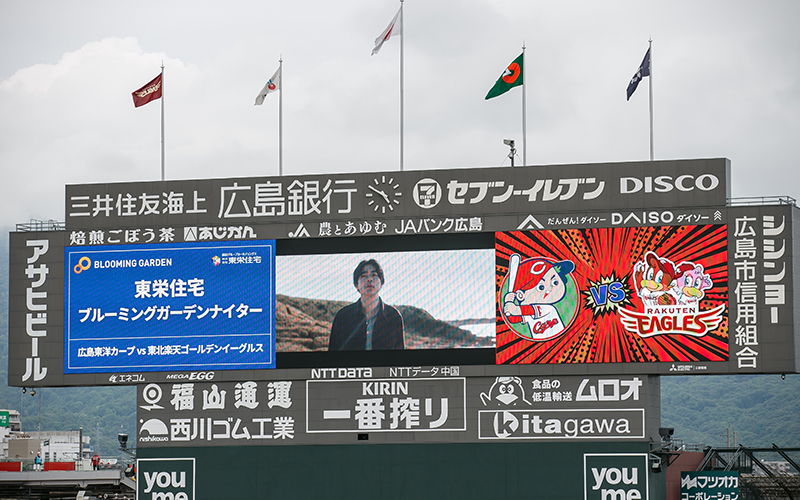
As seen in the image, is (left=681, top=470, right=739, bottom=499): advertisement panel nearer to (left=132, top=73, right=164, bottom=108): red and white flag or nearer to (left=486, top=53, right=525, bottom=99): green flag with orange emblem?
(left=486, top=53, right=525, bottom=99): green flag with orange emblem

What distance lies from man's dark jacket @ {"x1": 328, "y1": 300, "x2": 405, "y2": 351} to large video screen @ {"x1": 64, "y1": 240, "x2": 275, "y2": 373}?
178 centimetres

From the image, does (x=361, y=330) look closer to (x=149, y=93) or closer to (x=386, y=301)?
(x=386, y=301)

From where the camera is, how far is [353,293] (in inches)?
1196

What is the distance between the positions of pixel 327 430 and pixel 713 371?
395 inches

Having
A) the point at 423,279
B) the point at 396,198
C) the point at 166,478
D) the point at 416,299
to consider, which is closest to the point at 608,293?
the point at 423,279

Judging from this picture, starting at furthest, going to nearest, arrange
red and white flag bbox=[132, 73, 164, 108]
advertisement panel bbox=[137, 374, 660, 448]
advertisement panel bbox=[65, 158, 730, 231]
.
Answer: red and white flag bbox=[132, 73, 164, 108] < advertisement panel bbox=[65, 158, 730, 231] < advertisement panel bbox=[137, 374, 660, 448]

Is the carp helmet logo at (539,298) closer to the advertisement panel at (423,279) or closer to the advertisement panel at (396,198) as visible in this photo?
the advertisement panel at (423,279)

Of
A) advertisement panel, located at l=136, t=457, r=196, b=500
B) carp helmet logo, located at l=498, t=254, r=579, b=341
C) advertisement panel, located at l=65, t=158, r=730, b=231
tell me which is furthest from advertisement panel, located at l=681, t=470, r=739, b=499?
advertisement panel, located at l=136, t=457, r=196, b=500

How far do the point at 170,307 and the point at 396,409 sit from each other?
6.72 meters

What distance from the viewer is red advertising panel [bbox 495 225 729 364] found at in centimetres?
2883

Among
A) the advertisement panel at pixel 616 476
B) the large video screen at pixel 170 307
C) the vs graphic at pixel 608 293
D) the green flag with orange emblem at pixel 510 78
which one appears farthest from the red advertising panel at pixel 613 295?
the large video screen at pixel 170 307

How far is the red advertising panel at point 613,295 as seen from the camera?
94.6ft

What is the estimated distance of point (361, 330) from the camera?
30219 mm

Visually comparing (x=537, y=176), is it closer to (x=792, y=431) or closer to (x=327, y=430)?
(x=327, y=430)
